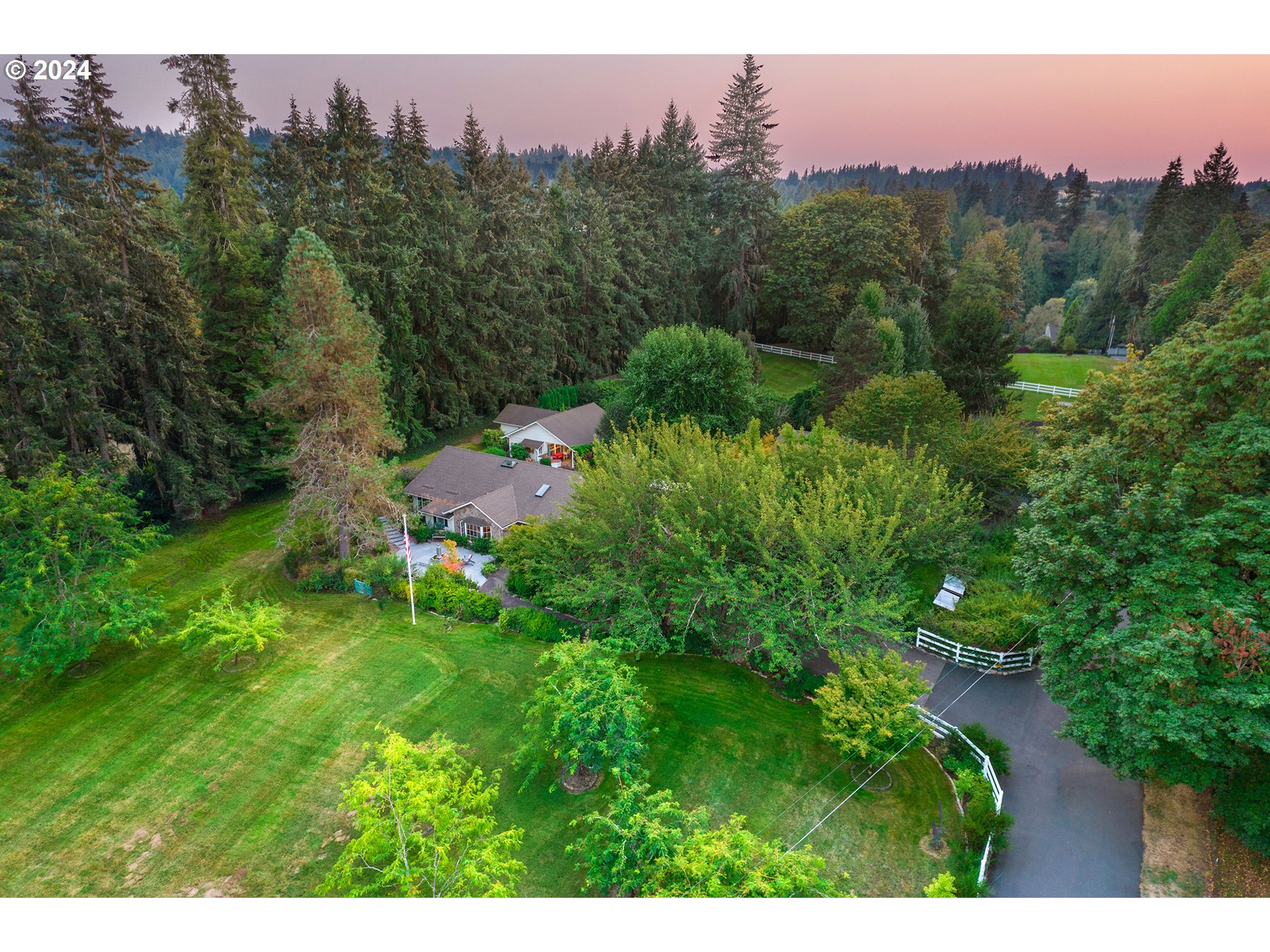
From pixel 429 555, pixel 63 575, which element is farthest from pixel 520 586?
pixel 63 575

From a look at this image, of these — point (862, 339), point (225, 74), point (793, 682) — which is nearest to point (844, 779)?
point (793, 682)

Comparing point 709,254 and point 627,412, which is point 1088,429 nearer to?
point 627,412

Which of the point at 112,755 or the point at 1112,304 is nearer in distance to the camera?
the point at 112,755

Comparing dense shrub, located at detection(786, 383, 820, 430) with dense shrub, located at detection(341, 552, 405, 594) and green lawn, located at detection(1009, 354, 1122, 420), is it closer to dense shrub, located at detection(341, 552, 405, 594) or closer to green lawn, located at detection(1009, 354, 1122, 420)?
green lawn, located at detection(1009, 354, 1122, 420)

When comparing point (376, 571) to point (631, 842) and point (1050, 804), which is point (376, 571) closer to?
point (631, 842)

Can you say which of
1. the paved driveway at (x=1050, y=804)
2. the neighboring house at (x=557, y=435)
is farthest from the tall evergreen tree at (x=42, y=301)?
the paved driveway at (x=1050, y=804)

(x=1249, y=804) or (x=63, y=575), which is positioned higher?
(x=63, y=575)

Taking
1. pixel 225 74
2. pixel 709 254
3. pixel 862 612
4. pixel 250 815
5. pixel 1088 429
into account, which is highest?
pixel 225 74
